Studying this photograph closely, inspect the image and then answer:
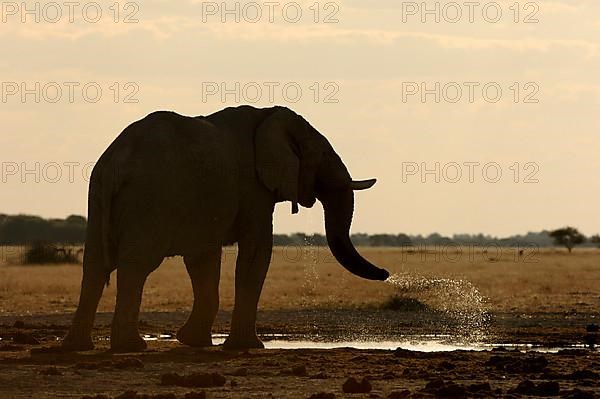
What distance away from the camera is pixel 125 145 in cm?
1967

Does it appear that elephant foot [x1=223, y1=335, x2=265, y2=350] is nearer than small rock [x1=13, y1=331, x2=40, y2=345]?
Yes

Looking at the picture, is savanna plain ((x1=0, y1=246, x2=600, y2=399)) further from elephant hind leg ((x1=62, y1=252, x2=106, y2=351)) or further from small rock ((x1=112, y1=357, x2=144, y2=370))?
elephant hind leg ((x1=62, y1=252, x2=106, y2=351))

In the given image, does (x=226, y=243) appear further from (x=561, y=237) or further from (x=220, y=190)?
(x=561, y=237)

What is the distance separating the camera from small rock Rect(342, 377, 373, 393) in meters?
15.4

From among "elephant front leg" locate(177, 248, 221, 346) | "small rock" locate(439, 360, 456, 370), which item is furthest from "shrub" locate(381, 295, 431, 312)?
"small rock" locate(439, 360, 456, 370)

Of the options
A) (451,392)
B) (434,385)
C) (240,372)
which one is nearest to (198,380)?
(240,372)

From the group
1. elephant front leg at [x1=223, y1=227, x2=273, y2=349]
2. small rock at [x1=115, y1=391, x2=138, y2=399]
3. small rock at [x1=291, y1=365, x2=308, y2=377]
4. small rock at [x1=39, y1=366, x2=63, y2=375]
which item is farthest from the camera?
elephant front leg at [x1=223, y1=227, x2=273, y2=349]

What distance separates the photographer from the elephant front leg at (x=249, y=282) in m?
21.1

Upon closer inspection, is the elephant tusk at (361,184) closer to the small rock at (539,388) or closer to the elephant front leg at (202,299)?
the elephant front leg at (202,299)

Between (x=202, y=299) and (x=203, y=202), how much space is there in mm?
2100

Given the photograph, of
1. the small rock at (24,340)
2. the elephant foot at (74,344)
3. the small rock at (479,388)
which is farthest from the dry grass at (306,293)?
the small rock at (479,388)

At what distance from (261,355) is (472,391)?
187 inches

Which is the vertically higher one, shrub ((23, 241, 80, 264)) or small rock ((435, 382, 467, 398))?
shrub ((23, 241, 80, 264))

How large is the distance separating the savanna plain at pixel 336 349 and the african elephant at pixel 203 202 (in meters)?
0.70
